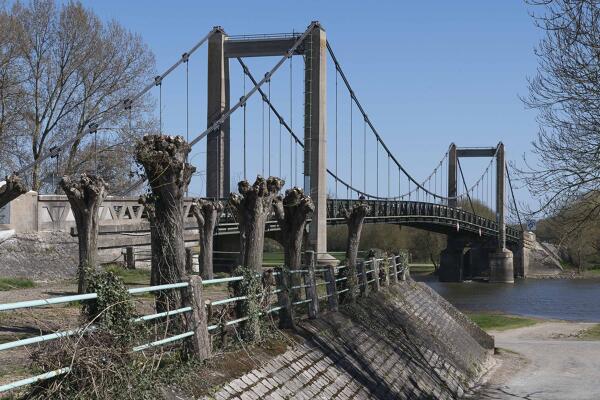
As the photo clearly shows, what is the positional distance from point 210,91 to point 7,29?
10.6 meters

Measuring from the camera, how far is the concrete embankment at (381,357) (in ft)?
32.0

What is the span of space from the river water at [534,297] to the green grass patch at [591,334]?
23.9 feet

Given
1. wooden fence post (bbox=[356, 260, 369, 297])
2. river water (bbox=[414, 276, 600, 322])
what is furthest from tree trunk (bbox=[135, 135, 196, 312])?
river water (bbox=[414, 276, 600, 322])

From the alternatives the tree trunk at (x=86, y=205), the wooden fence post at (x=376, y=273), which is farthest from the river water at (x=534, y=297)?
the tree trunk at (x=86, y=205)

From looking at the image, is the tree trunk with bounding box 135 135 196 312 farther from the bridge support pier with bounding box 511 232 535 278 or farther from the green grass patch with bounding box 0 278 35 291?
the bridge support pier with bounding box 511 232 535 278

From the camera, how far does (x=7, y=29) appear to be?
3066cm

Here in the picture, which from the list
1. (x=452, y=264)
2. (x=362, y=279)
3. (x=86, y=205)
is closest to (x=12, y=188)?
(x=86, y=205)

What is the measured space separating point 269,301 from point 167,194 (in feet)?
7.18

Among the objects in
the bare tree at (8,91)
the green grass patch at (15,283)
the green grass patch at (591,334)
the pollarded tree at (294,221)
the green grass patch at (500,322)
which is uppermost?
the bare tree at (8,91)

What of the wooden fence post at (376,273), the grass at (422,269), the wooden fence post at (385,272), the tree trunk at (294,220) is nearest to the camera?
the tree trunk at (294,220)

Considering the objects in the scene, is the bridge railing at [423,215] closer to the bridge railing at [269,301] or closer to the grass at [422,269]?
the grass at [422,269]

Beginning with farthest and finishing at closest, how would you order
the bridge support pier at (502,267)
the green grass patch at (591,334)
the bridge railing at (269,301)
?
1. the bridge support pier at (502,267)
2. the green grass patch at (591,334)
3. the bridge railing at (269,301)

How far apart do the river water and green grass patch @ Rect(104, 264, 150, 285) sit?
Answer: 22.3m

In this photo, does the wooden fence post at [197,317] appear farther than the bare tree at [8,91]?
No
